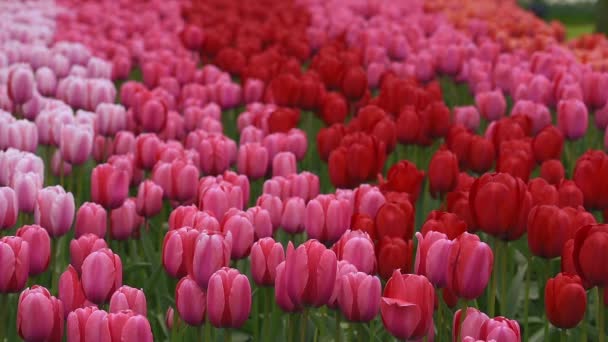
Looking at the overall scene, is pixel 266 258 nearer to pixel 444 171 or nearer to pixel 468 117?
pixel 444 171

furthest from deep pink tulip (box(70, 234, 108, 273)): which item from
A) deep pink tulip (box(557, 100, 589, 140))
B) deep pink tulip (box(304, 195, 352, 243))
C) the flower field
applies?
deep pink tulip (box(557, 100, 589, 140))

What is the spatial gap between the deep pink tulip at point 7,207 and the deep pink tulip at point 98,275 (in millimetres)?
671

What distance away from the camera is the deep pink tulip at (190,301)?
2527mm

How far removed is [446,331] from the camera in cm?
300

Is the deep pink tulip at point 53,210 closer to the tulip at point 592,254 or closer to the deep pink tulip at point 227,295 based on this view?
the deep pink tulip at point 227,295

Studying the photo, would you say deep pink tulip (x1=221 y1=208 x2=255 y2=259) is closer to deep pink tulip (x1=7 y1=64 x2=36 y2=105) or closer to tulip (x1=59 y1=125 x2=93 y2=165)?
tulip (x1=59 y1=125 x2=93 y2=165)

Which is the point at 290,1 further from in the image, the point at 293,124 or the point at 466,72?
the point at 293,124

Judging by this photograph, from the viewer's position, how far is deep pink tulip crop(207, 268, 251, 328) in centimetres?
245

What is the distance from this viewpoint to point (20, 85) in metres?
4.84

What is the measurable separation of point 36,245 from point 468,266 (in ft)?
4.28

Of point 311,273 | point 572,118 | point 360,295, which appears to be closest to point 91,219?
point 311,273

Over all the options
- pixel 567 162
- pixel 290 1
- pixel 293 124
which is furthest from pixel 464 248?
pixel 290 1

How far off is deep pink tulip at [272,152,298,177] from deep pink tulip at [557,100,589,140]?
1.55 m

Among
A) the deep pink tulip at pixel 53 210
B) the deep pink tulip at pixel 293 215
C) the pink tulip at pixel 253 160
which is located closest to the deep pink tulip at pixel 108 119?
the pink tulip at pixel 253 160
